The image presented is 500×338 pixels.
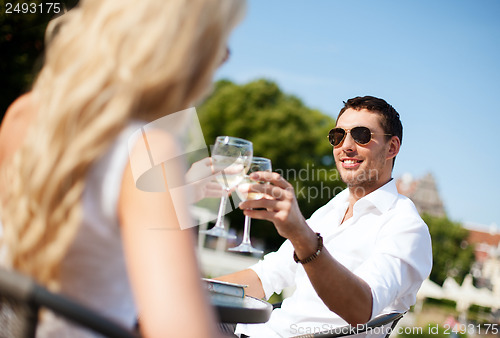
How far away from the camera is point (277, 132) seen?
3066 centimetres

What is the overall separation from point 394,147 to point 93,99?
2.40 m

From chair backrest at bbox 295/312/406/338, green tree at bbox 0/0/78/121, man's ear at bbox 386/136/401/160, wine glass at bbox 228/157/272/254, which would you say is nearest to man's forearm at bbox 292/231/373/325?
chair backrest at bbox 295/312/406/338

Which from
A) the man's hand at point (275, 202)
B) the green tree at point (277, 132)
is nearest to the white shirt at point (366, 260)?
the man's hand at point (275, 202)

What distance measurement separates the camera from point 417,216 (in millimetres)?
2598

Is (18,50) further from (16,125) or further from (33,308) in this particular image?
(33,308)

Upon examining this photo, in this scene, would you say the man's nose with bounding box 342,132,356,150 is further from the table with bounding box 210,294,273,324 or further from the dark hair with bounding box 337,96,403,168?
the table with bounding box 210,294,273,324

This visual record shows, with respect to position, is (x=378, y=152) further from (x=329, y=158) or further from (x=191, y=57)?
(x=329, y=158)

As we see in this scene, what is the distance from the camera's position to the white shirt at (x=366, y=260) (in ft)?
7.64

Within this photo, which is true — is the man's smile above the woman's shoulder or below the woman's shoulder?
below

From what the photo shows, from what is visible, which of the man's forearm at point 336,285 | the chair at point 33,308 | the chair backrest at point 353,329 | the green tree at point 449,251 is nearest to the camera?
the chair at point 33,308

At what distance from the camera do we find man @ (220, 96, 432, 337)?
6.26 feet

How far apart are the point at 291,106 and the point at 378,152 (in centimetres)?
2880

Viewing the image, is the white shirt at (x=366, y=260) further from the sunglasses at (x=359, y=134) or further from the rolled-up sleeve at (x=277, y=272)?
the sunglasses at (x=359, y=134)

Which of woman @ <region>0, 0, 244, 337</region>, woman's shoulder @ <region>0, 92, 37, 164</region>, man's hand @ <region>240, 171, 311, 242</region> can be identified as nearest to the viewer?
woman @ <region>0, 0, 244, 337</region>
